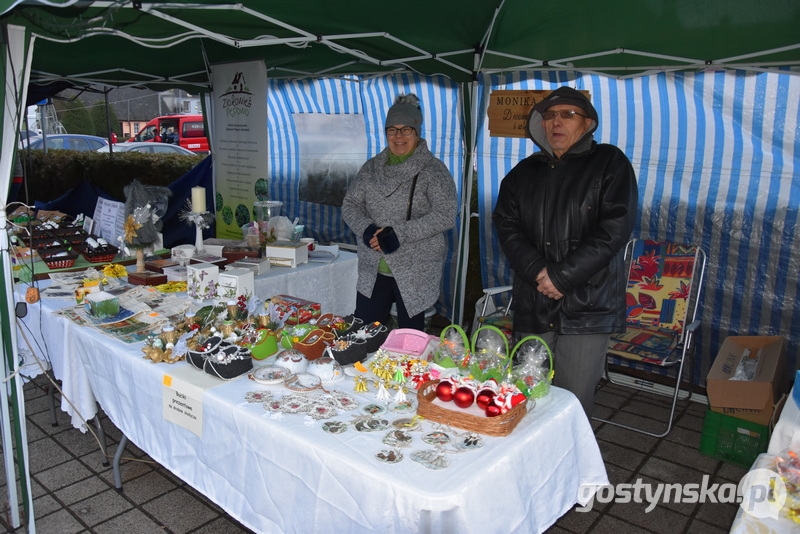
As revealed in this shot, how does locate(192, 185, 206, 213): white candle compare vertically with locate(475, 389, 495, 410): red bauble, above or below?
above

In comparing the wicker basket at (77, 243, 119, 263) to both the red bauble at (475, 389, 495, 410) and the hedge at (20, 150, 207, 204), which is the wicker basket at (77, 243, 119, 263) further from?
the hedge at (20, 150, 207, 204)

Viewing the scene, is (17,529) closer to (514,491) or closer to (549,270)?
(514,491)

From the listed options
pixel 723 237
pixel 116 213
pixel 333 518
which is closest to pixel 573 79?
pixel 723 237

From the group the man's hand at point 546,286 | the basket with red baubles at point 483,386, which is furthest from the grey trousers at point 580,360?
the basket with red baubles at point 483,386

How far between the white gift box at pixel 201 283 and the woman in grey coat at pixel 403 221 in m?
0.74

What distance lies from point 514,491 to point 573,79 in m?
3.14

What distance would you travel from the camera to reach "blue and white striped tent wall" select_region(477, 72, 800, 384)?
345 centimetres

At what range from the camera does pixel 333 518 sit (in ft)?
5.34

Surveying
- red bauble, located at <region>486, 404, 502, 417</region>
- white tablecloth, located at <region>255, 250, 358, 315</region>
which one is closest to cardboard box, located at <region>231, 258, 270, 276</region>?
white tablecloth, located at <region>255, 250, 358, 315</region>

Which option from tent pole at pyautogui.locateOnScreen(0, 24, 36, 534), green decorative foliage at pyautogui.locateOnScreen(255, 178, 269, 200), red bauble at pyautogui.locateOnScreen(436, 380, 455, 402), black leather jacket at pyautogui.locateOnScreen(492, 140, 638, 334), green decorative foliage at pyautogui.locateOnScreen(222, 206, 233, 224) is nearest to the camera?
red bauble at pyautogui.locateOnScreen(436, 380, 455, 402)

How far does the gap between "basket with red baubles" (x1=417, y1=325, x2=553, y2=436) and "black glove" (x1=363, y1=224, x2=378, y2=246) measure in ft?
3.23

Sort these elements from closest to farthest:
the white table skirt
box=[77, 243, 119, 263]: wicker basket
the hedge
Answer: the white table skirt, box=[77, 243, 119, 263]: wicker basket, the hedge

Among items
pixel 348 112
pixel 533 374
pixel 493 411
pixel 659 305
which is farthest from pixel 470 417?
pixel 348 112

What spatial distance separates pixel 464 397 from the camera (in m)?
1.78
